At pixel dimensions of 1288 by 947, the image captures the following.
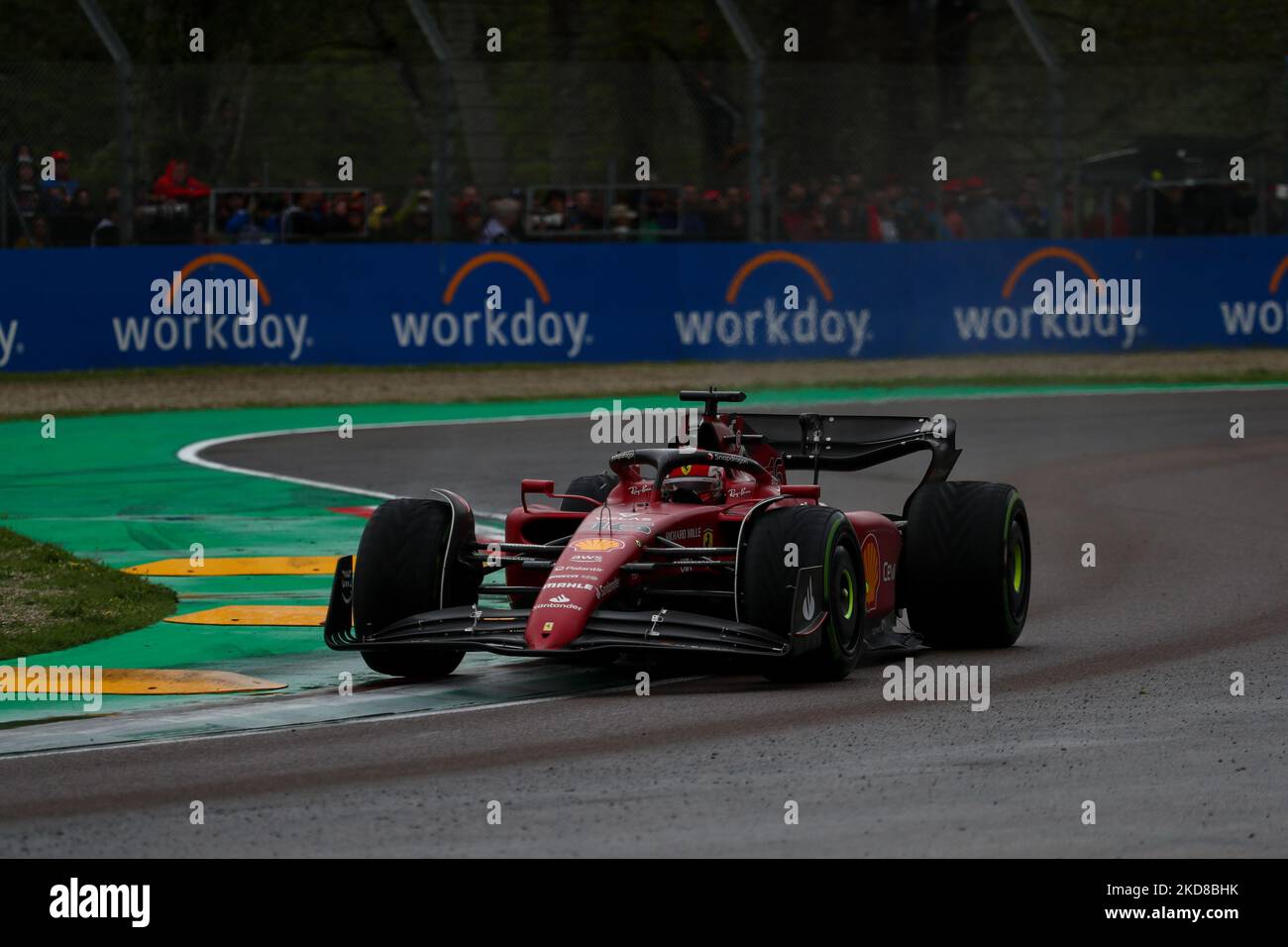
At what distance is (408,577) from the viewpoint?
30.3 feet

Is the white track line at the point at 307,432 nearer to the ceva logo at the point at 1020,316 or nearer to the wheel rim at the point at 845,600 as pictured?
the wheel rim at the point at 845,600

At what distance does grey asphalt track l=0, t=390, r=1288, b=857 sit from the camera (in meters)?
6.33

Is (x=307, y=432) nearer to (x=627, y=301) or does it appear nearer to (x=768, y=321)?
(x=627, y=301)

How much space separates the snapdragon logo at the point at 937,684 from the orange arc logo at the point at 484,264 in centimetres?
1514

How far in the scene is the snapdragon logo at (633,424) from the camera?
1888 centimetres

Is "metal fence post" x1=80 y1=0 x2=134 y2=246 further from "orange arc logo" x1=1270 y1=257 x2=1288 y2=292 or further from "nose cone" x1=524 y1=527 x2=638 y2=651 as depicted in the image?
"nose cone" x1=524 y1=527 x2=638 y2=651

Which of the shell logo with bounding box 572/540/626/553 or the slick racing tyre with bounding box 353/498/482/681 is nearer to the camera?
the shell logo with bounding box 572/540/626/553

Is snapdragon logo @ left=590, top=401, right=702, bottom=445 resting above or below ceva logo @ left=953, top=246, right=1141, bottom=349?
below

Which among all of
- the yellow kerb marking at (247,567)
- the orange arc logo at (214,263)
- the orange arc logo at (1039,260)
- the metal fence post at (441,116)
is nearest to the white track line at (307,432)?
the yellow kerb marking at (247,567)

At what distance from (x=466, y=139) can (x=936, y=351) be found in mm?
6049

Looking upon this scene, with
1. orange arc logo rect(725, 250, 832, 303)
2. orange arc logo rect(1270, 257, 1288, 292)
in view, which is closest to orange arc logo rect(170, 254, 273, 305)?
orange arc logo rect(725, 250, 832, 303)
